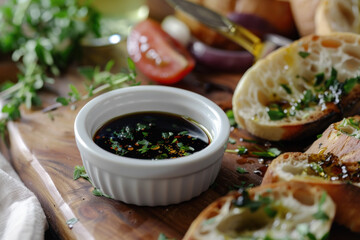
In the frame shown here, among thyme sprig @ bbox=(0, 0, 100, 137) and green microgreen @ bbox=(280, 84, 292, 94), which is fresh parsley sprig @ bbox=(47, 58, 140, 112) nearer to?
thyme sprig @ bbox=(0, 0, 100, 137)

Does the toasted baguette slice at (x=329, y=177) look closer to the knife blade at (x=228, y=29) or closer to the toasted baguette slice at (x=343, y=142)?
the toasted baguette slice at (x=343, y=142)

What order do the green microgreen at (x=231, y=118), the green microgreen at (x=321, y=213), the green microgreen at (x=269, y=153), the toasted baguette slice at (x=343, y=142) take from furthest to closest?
the green microgreen at (x=231, y=118), the green microgreen at (x=269, y=153), the toasted baguette slice at (x=343, y=142), the green microgreen at (x=321, y=213)

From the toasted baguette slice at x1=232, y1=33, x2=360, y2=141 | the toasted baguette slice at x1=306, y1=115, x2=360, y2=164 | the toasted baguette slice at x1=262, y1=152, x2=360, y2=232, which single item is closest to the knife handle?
the toasted baguette slice at x1=232, y1=33, x2=360, y2=141

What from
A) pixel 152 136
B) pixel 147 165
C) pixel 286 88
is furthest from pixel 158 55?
pixel 147 165

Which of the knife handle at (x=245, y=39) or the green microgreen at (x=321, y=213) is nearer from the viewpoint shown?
the green microgreen at (x=321, y=213)

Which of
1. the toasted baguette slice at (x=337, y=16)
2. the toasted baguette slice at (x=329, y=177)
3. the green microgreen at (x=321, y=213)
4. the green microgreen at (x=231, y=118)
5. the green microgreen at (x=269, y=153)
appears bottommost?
Answer: the green microgreen at (x=231, y=118)

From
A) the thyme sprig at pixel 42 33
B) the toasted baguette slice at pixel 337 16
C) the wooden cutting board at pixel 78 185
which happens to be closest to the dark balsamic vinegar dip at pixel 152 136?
the wooden cutting board at pixel 78 185

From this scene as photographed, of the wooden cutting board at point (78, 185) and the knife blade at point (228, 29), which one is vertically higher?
the knife blade at point (228, 29)
